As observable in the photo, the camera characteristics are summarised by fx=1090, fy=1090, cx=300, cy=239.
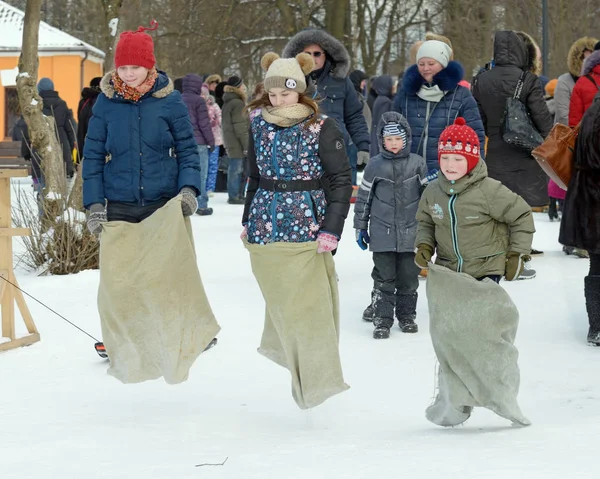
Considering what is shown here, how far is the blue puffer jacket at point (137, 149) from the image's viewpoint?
5676 mm

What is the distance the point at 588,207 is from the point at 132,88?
2.99 meters

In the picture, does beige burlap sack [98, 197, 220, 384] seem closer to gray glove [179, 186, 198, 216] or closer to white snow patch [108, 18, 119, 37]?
gray glove [179, 186, 198, 216]

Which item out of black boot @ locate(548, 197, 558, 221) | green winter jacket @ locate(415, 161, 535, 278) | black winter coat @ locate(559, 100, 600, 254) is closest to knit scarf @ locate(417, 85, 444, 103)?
black winter coat @ locate(559, 100, 600, 254)

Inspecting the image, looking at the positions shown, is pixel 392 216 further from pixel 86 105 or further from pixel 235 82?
pixel 235 82

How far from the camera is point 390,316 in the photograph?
7344 mm

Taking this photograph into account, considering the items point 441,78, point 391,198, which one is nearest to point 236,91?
point 441,78

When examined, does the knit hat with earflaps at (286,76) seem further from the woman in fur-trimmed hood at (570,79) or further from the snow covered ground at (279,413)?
the woman in fur-trimmed hood at (570,79)

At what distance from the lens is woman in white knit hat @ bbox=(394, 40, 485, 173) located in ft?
Answer: 26.5

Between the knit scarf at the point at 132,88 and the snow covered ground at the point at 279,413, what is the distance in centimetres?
160

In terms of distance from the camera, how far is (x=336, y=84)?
8.49 meters

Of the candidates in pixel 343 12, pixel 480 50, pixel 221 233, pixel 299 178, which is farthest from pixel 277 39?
pixel 299 178

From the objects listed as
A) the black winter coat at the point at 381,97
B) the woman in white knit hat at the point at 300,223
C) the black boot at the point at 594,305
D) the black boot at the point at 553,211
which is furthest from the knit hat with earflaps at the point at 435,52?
the black winter coat at the point at 381,97

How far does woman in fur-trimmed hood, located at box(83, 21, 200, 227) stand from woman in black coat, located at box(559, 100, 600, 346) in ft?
8.33

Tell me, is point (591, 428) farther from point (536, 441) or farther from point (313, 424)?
point (313, 424)
